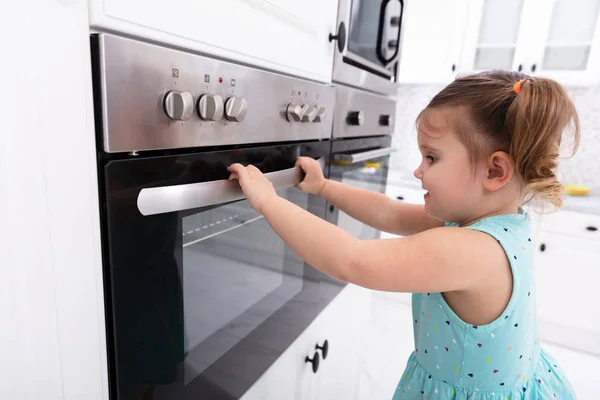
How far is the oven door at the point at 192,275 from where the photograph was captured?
43 centimetres

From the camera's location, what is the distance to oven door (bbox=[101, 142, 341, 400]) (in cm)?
43

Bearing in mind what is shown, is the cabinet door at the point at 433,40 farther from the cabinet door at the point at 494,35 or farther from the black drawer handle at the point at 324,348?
the black drawer handle at the point at 324,348

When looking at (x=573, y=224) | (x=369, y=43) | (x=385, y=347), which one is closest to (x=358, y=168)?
(x=369, y=43)

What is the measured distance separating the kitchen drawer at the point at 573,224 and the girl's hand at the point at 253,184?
1862 mm

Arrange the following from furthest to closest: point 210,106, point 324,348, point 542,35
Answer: point 542,35 → point 324,348 → point 210,106

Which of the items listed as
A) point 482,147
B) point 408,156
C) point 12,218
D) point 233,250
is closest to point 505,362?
point 482,147

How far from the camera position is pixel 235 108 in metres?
0.51

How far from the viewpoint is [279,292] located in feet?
2.51

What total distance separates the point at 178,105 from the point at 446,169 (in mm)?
414

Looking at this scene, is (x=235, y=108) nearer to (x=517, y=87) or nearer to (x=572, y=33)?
(x=517, y=87)

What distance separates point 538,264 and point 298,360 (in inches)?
67.5

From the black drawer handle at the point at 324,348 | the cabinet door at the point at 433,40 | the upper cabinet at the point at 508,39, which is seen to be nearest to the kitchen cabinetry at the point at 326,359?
the black drawer handle at the point at 324,348

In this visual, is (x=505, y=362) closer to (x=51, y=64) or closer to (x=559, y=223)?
(x=51, y=64)

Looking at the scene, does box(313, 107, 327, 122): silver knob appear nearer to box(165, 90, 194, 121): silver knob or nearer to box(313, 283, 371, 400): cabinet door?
box(165, 90, 194, 121): silver knob
